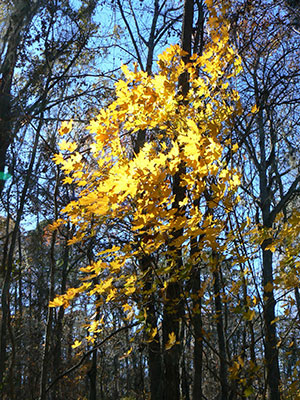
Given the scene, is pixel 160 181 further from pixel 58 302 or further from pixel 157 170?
pixel 58 302

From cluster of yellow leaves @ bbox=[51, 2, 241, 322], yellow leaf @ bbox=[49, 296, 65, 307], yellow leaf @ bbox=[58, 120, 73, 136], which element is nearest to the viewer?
cluster of yellow leaves @ bbox=[51, 2, 241, 322]

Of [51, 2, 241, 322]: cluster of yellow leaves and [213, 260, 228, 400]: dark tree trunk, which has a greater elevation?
[51, 2, 241, 322]: cluster of yellow leaves

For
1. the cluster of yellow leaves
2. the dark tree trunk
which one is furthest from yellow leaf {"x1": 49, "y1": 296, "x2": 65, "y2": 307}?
the dark tree trunk

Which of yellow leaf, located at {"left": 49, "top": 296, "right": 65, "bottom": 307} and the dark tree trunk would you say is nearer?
yellow leaf, located at {"left": 49, "top": 296, "right": 65, "bottom": 307}

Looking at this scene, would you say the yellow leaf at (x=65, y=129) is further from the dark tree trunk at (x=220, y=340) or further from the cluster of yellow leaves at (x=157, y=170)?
the dark tree trunk at (x=220, y=340)

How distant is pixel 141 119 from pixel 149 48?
14.4 ft

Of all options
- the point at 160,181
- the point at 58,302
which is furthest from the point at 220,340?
the point at 160,181

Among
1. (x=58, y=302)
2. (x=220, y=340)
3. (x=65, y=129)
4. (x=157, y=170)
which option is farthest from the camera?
(x=220, y=340)

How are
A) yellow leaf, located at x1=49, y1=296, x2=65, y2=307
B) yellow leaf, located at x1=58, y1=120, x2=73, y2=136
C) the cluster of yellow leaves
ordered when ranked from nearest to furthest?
1. the cluster of yellow leaves
2. yellow leaf, located at x1=49, y1=296, x2=65, y2=307
3. yellow leaf, located at x1=58, y1=120, x2=73, y2=136

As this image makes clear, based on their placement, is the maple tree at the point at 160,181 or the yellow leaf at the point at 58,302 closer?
the maple tree at the point at 160,181

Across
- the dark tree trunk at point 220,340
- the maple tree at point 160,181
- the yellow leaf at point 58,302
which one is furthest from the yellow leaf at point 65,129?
the dark tree trunk at point 220,340

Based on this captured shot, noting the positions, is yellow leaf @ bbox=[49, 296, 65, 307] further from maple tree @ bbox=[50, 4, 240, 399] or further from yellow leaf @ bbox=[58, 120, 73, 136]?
yellow leaf @ bbox=[58, 120, 73, 136]

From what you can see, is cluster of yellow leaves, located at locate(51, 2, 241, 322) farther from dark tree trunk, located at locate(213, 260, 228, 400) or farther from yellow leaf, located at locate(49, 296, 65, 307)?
dark tree trunk, located at locate(213, 260, 228, 400)

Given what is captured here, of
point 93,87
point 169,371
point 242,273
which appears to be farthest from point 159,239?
point 93,87
